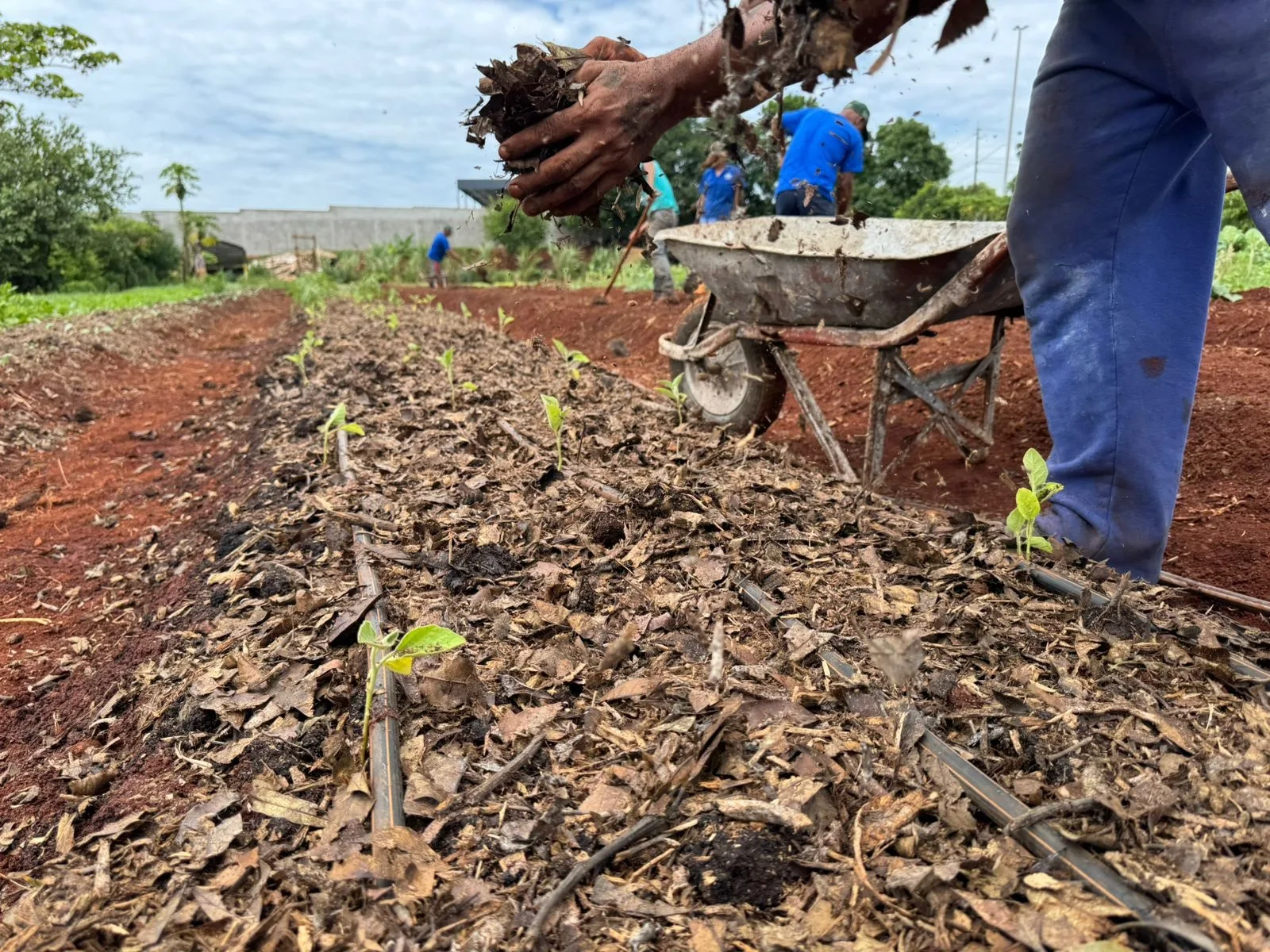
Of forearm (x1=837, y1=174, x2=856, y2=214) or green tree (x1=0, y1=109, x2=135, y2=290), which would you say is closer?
forearm (x1=837, y1=174, x2=856, y2=214)

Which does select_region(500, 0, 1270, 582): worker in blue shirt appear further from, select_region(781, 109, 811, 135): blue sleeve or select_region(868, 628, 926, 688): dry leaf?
select_region(781, 109, 811, 135): blue sleeve

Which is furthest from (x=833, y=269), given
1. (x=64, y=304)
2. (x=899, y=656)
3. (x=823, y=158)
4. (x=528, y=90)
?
(x=64, y=304)

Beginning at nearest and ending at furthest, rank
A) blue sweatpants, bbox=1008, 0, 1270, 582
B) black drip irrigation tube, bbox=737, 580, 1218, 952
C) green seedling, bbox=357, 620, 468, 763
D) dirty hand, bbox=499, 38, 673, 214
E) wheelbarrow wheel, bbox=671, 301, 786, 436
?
1. black drip irrigation tube, bbox=737, 580, 1218, 952
2. green seedling, bbox=357, 620, 468, 763
3. dirty hand, bbox=499, 38, 673, 214
4. blue sweatpants, bbox=1008, 0, 1270, 582
5. wheelbarrow wheel, bbox=671, 301, 786, 436

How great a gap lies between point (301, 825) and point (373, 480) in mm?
1880

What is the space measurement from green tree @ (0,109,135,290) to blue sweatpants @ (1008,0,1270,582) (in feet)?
101

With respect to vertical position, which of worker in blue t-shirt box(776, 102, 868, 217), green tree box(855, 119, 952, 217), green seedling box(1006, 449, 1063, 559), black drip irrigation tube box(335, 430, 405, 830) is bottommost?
black drip irrigation tube box(335, 430, 405, 830)

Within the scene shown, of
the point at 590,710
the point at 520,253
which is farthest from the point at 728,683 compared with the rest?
the point at 520,253

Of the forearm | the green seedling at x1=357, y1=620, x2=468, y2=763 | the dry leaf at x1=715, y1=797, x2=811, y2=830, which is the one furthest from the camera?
the forearm

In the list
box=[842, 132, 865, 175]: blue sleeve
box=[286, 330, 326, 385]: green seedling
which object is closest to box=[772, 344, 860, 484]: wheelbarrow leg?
box=[842, 132, 865, 175]: blue sleeve

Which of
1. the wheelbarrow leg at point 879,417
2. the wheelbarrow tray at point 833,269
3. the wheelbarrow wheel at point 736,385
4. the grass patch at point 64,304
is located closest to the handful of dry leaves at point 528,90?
the wheelbarrow tray at point 833,269

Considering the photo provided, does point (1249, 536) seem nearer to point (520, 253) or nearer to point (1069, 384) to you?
point (1069, 384)

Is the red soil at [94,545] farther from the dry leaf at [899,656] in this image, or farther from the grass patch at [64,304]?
the grass patch at [64,304]

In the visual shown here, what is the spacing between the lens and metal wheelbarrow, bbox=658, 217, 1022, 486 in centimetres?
336

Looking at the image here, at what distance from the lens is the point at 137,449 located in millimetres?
5496
